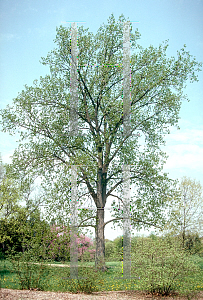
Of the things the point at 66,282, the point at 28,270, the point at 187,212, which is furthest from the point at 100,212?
the point at 28,270

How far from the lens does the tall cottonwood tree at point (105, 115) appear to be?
23.1 feet

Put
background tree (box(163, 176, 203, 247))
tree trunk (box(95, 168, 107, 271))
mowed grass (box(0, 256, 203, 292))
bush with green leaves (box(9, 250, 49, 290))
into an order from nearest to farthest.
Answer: bush with green leaves (box(9, 250, 49, 290)) < mowed grass (box(0, 256, 203, 292)) < tree trunk (box(95, 168, 107, 271)) < background tree (box(163, 176, 203, 247))

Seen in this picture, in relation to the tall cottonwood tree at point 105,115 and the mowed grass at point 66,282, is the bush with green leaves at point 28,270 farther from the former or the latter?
the tall cottonwood tree at point 105,115

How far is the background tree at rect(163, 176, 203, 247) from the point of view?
271 inches

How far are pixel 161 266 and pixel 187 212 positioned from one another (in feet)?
10.5

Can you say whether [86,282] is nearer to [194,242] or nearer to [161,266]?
[161,266]

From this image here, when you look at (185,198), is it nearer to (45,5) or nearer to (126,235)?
(126,235)

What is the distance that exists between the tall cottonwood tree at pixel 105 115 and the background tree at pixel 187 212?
0.42m

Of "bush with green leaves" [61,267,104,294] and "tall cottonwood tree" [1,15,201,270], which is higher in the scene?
"tall cottonwood tree" [1,15,201,270]

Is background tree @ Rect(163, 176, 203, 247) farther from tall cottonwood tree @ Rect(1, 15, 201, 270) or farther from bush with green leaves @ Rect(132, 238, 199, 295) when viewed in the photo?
bush with green leaves @ Rect(132, 238, 199, 295)

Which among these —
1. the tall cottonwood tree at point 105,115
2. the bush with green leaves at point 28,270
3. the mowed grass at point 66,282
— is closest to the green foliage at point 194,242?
the tall cottonwood tree at point 105,115

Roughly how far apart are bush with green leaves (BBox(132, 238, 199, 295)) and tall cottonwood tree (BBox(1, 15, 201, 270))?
6.12ft

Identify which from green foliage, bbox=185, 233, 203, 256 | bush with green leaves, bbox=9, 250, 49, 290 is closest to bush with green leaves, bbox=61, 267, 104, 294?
bush with green leaves, bbox=9, 250, 49, 290

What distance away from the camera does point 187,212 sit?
7.55m
